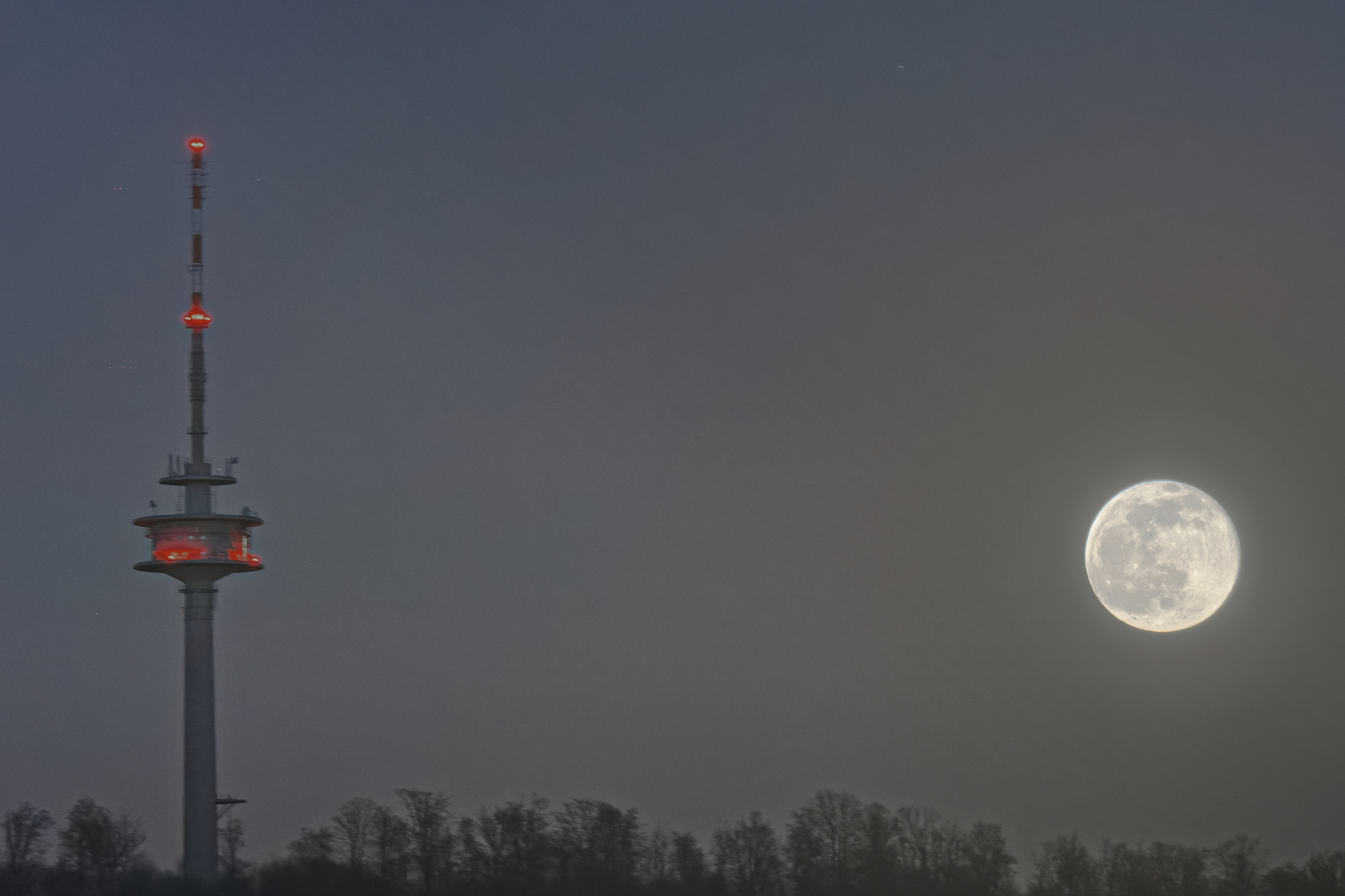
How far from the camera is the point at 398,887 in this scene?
13850 centimetres

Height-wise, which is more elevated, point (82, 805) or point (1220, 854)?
point (82, 805)

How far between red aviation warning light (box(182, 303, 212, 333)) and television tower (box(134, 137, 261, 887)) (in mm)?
7451

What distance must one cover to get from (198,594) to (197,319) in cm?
1923

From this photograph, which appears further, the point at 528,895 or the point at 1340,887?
the point at 1340,887

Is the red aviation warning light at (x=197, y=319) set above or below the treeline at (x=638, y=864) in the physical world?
above

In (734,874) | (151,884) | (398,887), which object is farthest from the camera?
(734,874)

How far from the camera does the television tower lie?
403 feet

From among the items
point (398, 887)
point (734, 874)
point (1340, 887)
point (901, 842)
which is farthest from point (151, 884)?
point (1340, 887)

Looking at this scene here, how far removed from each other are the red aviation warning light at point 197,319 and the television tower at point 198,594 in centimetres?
745

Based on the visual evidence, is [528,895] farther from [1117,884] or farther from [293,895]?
[1117,884]

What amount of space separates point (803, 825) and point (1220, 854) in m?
34.4

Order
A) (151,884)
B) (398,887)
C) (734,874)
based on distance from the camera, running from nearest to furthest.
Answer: (151,884)
(398,887)
(734,874)

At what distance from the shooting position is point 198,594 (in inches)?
4899

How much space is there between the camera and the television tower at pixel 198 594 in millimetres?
122750
